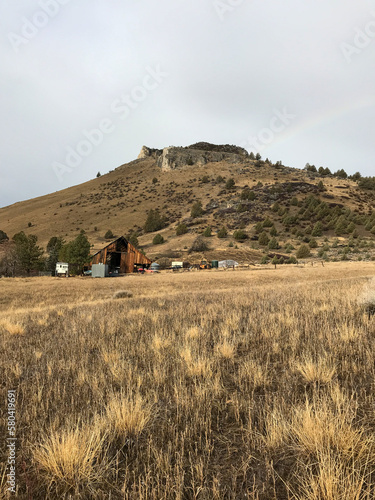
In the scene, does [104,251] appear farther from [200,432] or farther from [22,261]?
[200,432]

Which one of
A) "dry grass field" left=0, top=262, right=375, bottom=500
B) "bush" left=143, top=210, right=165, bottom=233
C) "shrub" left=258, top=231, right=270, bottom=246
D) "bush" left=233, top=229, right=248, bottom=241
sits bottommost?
"dry grass field" left=0, top=262, right=375, bottom=500

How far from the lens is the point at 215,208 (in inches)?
3506

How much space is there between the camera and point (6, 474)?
A: 2.15 m

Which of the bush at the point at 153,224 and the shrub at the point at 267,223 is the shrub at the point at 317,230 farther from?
the bush at the point at 153,224

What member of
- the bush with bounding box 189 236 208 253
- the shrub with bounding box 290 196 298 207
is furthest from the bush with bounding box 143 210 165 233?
the shrub with bounding box 290 196 298 207

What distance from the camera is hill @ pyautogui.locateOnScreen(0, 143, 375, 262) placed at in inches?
2399

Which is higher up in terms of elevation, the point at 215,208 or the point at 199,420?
the point at 215,208

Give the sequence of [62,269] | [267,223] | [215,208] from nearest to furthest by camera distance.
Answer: [62,269] < [267,223] < [215,208]

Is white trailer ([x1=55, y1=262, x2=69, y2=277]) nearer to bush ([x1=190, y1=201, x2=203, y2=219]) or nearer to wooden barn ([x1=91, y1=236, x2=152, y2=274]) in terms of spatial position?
wooden barn ([x1=91, y1=236, x2=152, y2=274])

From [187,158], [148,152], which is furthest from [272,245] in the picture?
[148,152]

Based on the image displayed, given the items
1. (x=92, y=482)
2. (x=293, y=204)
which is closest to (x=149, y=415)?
(x=92, y=482)

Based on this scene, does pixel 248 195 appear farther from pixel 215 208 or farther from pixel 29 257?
pixel 29 257

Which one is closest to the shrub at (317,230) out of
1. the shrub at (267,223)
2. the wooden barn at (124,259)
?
the shrub at (267,223)

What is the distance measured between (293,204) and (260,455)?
3359 inches
